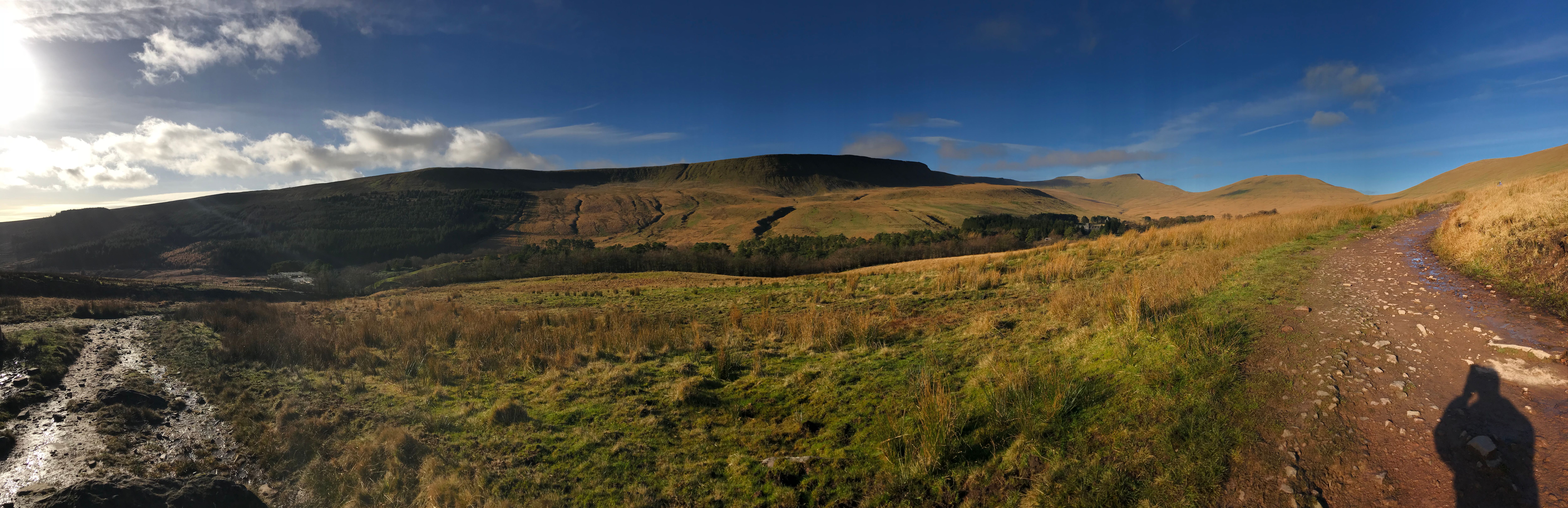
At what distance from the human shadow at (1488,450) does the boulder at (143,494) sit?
31.1ft

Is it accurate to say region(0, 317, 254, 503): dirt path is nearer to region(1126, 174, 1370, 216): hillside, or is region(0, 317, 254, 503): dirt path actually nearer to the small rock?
the small rock

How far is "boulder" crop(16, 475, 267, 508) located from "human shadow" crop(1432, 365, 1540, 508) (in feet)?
31.1

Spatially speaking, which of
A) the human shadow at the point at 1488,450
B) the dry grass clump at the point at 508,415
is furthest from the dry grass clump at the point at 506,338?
the human shadow at the point at 1488,450

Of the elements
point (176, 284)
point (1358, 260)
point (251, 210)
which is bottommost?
point (176, 284)

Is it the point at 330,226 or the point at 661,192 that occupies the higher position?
the point at 661,192

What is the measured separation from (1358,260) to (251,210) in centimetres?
17383

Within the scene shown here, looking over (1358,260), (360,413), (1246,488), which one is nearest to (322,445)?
(360,413)

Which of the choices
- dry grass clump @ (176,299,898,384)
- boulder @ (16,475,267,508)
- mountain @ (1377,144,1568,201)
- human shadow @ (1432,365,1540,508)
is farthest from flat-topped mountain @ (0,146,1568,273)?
boulder @ (16,475,267,508)

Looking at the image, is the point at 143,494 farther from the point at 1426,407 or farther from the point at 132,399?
the point at 1426,407

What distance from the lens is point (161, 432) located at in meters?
6.64

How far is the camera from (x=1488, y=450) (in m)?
3.10

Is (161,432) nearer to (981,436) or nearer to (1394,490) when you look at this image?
(981,436)

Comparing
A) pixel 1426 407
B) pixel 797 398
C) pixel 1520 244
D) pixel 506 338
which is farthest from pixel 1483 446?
pixel 506 338

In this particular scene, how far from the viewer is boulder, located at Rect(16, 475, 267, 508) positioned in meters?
4.08
